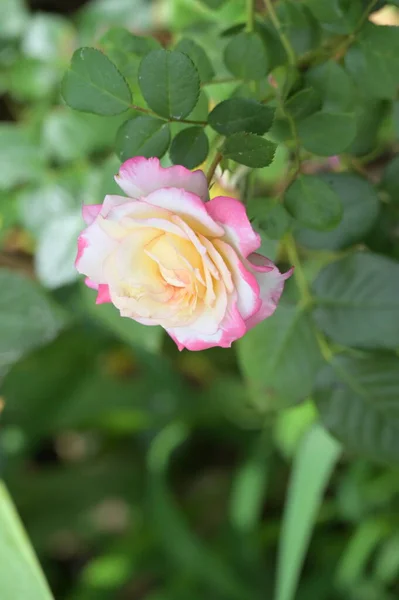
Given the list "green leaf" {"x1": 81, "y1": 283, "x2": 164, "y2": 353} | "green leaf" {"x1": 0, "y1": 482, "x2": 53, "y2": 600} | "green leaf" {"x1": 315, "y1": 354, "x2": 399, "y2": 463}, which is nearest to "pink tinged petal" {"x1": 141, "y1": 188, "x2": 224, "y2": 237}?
"green leaf" {"x1": 315, "y1": 354, "x2": 399, "y2": 463}

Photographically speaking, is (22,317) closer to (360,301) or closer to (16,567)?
(16,567)

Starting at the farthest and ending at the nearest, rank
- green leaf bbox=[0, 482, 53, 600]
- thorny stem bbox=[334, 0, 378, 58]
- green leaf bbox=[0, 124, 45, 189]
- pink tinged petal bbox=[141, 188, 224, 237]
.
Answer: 1. green leaf bbox=[0, 124, 45, 189]
2. green leaf bbox=[0, 482, 53, 600]
3. thorny stem bbox=[334, 0, 378, 58]
4. pink tinged petal bbox=[141, 188, 224, 237]

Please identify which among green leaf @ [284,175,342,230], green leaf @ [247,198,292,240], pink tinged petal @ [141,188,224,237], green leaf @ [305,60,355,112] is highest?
green leaf @ [305,60,355,112]

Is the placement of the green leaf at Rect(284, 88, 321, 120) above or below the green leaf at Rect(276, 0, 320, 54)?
below

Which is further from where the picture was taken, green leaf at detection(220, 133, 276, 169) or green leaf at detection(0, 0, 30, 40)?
green leaf at detection(0, 0, 30, 40)

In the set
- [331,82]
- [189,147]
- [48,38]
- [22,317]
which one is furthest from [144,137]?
[48,38]

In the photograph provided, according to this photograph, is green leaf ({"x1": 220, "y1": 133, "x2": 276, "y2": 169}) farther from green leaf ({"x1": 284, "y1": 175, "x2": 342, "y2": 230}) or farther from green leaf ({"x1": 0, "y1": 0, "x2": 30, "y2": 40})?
green leaf ({"x1": 0, "y1": 0, "x2": 30, "y2": 40})

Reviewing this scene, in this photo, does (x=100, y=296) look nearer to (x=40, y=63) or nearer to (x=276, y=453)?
(x=40, y=63)
